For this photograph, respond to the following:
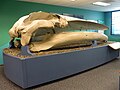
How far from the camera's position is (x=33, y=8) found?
19.5ft

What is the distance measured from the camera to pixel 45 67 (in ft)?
10.1

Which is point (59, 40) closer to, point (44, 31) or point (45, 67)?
point (44, 31)

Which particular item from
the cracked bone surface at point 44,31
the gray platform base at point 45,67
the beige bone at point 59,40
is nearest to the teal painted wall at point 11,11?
the cracked bone surface at point 44,31

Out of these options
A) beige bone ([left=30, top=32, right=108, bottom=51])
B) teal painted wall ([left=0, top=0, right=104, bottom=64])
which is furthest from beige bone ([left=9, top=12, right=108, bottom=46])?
teal painted wall ([left=0, top=0, right=104, bottom=64])

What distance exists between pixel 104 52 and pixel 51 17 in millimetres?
2267

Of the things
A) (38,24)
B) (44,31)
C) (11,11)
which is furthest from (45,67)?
(11,11)

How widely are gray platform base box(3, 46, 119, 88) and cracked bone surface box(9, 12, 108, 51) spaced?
1.19 feet

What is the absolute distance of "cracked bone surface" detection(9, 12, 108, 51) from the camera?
3.09 m

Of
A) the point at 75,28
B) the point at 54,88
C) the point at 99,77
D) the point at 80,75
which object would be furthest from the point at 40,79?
the point at 75,28

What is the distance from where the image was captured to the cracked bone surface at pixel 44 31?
3.09 meters

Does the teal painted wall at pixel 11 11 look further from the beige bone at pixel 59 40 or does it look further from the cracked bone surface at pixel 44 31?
the beige bone at pixel 59 40

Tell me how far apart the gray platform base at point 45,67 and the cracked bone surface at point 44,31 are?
1.19 feet

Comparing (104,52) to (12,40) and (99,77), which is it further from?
(12,40)

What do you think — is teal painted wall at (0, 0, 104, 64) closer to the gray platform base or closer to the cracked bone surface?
the cracked bone surface
